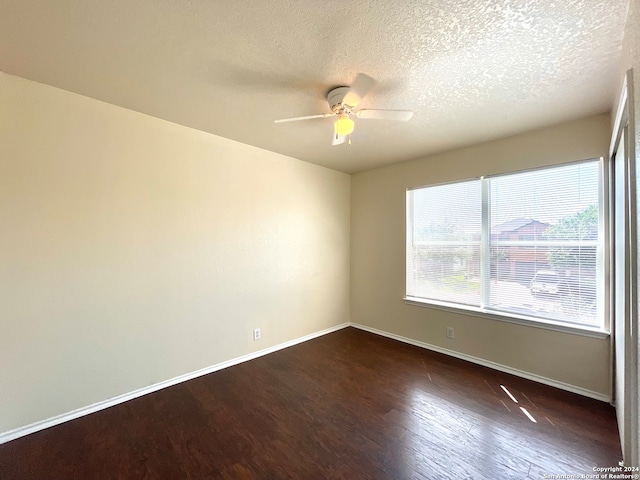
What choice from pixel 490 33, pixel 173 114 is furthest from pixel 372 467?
pixel 173 114

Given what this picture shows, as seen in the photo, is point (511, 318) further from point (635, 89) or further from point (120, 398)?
point (120, 398)

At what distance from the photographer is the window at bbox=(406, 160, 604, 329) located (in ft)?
8.20

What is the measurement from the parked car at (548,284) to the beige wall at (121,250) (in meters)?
2.80

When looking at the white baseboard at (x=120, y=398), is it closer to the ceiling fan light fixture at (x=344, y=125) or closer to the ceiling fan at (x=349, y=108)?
the ceiling fan at (x=349, y=108)

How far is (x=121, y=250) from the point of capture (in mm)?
2348

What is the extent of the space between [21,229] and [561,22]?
3595 millimetres

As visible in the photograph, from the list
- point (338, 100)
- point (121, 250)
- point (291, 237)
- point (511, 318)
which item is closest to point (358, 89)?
point (338, 100)

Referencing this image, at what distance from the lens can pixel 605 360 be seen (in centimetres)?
Result: 235

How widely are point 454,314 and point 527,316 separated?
28.2 inches

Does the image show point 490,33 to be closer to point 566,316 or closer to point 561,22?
point 561,22

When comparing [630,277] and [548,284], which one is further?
[548,284]

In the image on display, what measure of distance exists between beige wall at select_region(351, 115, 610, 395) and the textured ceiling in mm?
319

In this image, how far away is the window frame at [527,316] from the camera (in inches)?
93.2

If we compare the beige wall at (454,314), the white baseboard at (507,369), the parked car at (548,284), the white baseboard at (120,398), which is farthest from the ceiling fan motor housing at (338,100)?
the white baseboard at (507,369)
